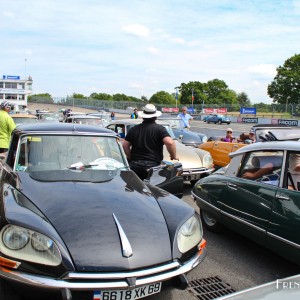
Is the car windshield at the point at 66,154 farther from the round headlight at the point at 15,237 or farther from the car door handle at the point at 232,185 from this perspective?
the car door handle at the point at 232,185

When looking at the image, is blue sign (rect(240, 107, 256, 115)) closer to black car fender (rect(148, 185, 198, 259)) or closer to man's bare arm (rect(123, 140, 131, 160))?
man's bare arm (rect(123, 140, 131, 160))

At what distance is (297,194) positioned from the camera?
148 inches

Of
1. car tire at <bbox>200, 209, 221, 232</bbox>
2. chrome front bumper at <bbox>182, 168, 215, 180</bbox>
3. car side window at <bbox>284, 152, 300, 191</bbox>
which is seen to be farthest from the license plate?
chrome front bumper at <bbox>182, 168, 215, 180</bbox>

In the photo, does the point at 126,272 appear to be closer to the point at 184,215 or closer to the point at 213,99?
the point at 184,215

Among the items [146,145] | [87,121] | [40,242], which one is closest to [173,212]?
[40,242]

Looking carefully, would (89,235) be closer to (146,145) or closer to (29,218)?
(29,218)

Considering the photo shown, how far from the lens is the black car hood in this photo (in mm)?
2723

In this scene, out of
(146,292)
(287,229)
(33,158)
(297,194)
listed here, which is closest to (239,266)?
(287,229)

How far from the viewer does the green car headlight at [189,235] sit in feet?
10.2

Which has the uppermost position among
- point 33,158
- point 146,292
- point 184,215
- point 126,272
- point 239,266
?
point 33,158

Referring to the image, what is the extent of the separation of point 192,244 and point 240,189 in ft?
5.35

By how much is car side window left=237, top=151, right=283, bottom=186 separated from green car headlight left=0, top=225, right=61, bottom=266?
2.61 meters

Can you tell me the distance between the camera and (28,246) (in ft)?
9.05

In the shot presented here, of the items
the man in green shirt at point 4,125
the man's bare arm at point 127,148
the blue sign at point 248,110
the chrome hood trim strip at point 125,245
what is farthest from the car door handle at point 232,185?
the blue sign at point 248,110
